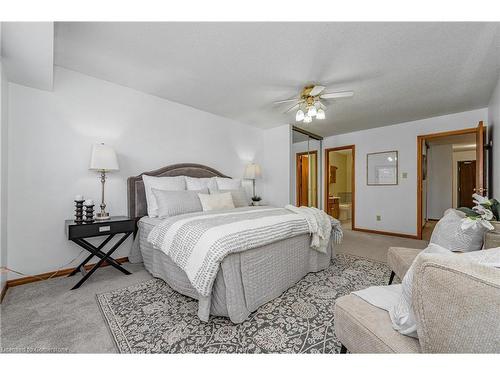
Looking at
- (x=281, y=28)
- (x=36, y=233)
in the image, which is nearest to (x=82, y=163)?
(x=36, y=233)

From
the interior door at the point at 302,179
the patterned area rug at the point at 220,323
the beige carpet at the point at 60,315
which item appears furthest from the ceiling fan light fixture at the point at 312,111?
the beige carpet at the point at 60,315

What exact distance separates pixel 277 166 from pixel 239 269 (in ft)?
12.1

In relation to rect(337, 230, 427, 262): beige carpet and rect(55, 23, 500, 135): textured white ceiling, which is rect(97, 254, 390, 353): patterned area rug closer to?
rect(337, 230, 427, 262): beige carpet

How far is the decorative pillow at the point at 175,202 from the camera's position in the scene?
2.80 meters

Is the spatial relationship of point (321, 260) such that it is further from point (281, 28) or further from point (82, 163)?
point (82, 163)

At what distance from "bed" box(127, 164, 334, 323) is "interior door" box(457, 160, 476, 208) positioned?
719 cm

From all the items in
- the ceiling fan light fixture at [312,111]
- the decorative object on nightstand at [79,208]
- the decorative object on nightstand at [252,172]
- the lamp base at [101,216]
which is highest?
the ceiling fan light fixture at [312,111]

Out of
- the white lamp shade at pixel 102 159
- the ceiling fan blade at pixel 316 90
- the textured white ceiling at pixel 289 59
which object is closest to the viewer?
the textured white ceiling at pixel 289 59

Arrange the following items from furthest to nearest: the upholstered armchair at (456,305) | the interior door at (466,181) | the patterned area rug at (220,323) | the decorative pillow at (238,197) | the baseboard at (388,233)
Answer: the interior door at (466,181) < the baseboard at (388,233) < the decorative pillow at (238,197) < the patterned area rug at (220,323) < the upholstered armchair at (456,305)

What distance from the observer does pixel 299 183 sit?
558cm

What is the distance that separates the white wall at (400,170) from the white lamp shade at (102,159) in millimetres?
5077

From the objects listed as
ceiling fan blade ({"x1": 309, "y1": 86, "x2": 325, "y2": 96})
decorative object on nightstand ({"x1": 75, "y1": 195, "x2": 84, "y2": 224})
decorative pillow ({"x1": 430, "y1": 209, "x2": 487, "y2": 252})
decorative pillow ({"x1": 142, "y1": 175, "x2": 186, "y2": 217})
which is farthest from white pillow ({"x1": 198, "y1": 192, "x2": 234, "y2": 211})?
decorative pillow ({"x1": 430, "y1": 209, "x2": 487, "y2": 252})

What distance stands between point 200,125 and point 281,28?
248cm

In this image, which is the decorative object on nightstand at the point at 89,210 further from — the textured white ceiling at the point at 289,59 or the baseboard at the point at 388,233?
the baseboard at the point at 388,233
